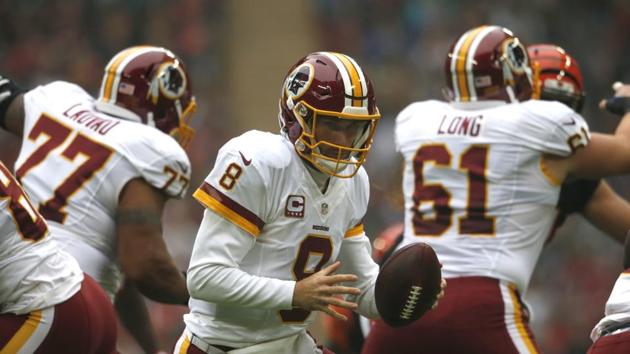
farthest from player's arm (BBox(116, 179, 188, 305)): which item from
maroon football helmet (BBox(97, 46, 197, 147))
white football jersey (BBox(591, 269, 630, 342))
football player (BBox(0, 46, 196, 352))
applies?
white football jersey (BBox(591, 269, 630, 342))

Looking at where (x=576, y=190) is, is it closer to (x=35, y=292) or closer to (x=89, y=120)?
(x=89, y=120)

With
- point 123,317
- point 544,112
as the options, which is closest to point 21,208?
point 123,317

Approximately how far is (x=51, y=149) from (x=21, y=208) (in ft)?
3.28

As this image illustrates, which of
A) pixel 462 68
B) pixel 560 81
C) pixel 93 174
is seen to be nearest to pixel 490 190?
pixel 462 68

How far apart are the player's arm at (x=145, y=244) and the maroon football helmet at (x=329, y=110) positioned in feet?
3.27

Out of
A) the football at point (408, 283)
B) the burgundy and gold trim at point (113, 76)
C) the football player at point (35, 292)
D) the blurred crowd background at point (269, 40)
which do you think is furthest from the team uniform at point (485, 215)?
the blurred crowd background at point (269, 40)

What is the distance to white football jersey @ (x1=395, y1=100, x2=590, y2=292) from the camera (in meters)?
4.57

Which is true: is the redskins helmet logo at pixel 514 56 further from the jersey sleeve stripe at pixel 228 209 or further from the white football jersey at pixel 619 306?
the jersey sleeve stripe at pixel 228 209

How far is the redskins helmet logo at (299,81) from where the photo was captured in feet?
12.3

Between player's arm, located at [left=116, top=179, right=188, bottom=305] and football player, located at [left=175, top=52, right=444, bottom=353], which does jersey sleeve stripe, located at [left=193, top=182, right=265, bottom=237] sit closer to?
football player, located at [left=175, top=52, right=444, bottom=353]

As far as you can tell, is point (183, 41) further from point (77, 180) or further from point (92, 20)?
point (77, 180)

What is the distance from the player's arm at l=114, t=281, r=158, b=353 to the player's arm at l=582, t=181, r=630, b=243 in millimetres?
1993

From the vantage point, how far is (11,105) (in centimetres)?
500

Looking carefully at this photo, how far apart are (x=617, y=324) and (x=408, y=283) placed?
2.19 feet
